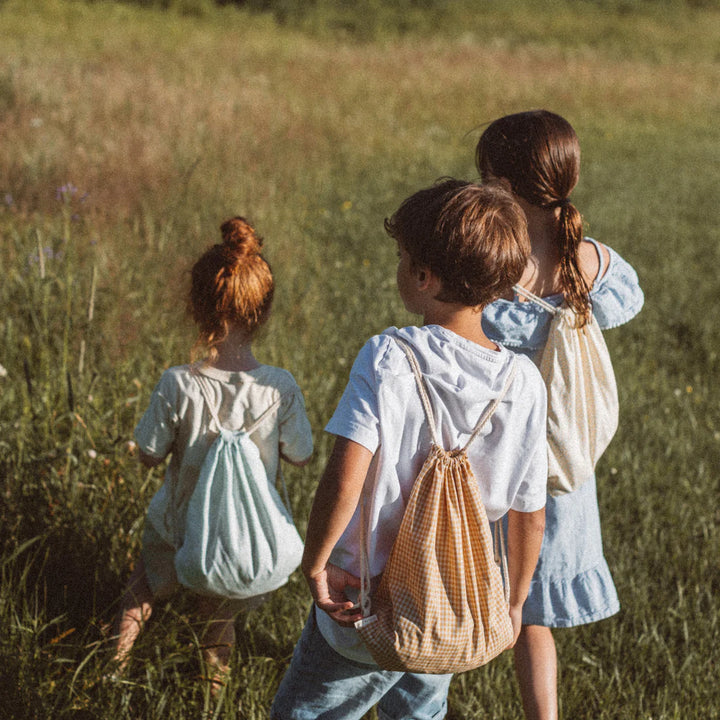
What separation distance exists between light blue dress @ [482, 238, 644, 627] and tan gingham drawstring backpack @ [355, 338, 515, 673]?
70 centimetres

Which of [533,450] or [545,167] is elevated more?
[545,167]

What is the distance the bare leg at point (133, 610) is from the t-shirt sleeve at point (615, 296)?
4.67ft

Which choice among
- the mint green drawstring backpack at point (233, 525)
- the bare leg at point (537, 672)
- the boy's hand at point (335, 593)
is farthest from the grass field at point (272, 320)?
the boy's hand at point (335, 593)

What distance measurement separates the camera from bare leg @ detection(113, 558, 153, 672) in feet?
7.45

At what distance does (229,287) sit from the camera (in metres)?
1.96

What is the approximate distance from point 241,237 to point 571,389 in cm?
89

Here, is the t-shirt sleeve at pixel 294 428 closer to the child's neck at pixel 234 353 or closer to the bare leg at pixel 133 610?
the child's neck at pixel 234 353

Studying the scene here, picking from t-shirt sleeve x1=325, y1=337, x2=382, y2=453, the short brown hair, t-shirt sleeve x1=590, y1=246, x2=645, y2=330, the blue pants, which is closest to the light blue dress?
t-shirt sleeve x1=590, y1=246, x2=645, y2=330

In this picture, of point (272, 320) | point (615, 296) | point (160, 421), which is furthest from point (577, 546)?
point (272, 320)

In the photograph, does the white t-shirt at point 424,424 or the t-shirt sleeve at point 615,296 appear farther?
the t-shirt sleeve at point 615,296

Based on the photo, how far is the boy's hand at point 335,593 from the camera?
151 centimetres

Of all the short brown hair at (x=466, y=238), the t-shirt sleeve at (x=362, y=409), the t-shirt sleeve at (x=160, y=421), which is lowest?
the t-shirt sleeve at (x=160, y=421)

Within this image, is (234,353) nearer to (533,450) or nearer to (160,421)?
(160,421)

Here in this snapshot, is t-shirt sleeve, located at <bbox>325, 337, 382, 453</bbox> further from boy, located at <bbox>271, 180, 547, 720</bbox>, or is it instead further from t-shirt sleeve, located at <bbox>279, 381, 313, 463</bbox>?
t-shirt sleeve, located at <bbox>279, 381, 313, 463</bbox>
